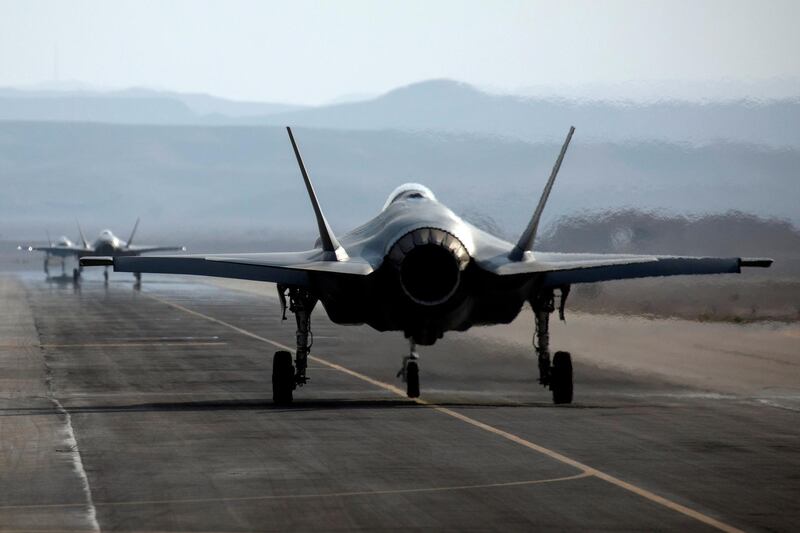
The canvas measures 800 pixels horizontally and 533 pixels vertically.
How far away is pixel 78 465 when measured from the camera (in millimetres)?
16594

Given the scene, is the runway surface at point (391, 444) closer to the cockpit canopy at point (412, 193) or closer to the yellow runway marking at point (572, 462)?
the yellow runway marking at point (572, 462)

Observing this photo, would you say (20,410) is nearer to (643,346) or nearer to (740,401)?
(740,401)

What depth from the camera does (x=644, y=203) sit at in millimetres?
45594

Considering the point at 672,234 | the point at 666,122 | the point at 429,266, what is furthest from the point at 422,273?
the point at 666,122

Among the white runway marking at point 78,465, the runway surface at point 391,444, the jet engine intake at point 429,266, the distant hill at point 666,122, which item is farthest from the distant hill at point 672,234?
the white runway marking at point 78,465

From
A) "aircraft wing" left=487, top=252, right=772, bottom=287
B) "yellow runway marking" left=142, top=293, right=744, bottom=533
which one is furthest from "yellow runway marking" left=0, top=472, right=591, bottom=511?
"aircraft wing" left=487, top=252, right=772, bottom=287

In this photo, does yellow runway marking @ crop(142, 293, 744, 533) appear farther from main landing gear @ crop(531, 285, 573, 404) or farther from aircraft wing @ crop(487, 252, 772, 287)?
aircraft wing @ crop(487, 252, 772, 287)

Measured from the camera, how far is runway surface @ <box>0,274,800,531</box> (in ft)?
45.0

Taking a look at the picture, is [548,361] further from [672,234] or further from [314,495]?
[672,234]

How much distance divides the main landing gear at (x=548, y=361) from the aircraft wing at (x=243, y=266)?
3.15m

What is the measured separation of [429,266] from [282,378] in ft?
10.8

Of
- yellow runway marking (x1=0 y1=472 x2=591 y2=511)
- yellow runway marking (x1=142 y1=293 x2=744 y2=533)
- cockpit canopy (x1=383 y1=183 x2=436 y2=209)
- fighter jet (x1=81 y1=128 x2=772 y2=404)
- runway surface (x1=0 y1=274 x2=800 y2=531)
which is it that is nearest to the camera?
yellow runway marking (x1=142 y1=293 x2=744 y2=533)

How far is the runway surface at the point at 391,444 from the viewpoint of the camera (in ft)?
45.0

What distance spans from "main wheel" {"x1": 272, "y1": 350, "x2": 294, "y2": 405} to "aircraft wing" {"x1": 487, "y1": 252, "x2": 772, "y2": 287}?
3.54 metres
